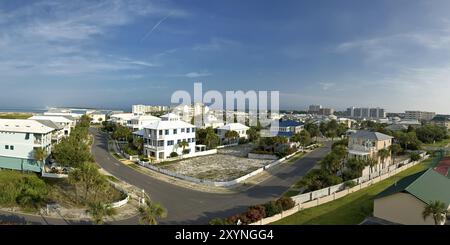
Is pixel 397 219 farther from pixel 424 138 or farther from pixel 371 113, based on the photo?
pixel 371 113

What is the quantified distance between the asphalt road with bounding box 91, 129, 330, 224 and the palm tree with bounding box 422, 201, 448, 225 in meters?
5.97

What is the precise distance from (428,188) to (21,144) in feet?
67.4

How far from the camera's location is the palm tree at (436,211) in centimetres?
805

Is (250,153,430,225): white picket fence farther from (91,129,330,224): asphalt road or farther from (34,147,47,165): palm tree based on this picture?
(34,147,47,165): palm tree

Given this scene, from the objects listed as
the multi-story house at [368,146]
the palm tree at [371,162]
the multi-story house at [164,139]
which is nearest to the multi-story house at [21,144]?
the multi-story house at [164,139]

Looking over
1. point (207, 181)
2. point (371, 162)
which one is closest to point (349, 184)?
point (371, 162)

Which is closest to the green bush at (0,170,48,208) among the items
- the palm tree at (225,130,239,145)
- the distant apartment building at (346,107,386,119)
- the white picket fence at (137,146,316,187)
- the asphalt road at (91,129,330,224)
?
the asphalt road at (91,129,330,224)

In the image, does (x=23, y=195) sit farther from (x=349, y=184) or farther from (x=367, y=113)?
(x=367, y=113)

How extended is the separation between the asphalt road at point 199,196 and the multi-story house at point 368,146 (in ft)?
10.6

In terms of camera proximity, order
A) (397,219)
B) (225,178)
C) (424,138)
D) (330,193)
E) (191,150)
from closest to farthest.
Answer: (397,219)
(330,193)
(225,178)
(191,150)
(424,138)

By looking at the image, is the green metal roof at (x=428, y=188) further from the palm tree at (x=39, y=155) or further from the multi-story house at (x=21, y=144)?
the multi-story house at (x=21, y=144)
